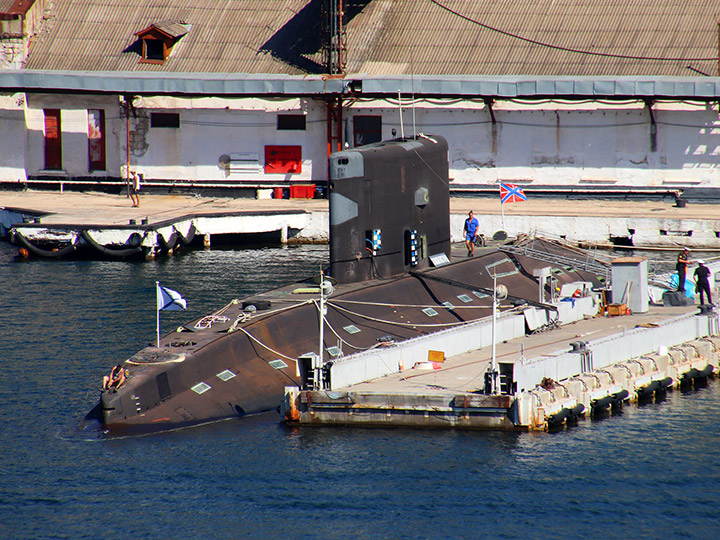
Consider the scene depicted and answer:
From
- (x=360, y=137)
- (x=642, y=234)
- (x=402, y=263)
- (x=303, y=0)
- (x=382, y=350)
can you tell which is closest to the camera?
(x=382, y=350)

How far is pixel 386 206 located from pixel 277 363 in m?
6.62

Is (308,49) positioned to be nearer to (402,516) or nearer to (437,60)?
(437,60)

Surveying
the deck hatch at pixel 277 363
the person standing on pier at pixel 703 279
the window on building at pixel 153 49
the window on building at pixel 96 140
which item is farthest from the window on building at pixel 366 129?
the deck hatch at pixel 277 363

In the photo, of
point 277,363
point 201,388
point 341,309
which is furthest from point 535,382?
point 201,388

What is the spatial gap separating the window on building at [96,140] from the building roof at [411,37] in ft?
12.2

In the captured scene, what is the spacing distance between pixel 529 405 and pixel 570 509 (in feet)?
14.2

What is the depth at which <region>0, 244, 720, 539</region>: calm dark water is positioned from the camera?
22500mm

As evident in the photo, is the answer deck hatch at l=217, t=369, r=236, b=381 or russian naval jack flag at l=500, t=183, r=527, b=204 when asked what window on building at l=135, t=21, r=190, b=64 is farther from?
deck hatch at l=217, t=369, r=236, b=381

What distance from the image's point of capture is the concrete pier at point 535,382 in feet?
89.4

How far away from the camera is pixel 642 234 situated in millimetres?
56375

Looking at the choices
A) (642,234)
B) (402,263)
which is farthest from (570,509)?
(642,234)

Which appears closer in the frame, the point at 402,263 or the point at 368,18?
the point at 402,263

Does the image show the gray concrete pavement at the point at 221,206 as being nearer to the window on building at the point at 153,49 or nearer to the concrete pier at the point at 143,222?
the concrete pier at the point at 143,222

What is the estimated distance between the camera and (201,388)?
27.9 m
